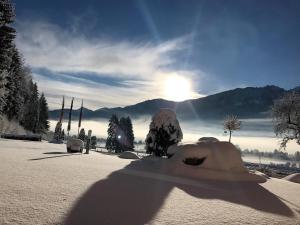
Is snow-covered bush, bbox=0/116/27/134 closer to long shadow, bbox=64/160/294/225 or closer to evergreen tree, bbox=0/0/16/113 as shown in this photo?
evergreen tree, bbox=0/0/16/113

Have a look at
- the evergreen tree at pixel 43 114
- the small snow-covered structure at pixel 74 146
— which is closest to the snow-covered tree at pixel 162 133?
the small snow-covered structure at pixel 74 146

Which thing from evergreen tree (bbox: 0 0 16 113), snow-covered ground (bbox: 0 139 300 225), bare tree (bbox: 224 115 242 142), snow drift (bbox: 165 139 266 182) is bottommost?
snow-covered ground (bbox: 0 139 300 225)

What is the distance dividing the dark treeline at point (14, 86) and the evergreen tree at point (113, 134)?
20.0 metres

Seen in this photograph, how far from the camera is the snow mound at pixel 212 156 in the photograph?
20.2 m

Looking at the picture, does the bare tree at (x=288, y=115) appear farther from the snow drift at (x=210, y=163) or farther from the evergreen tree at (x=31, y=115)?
the evergreen tree at (x=31, y=115)

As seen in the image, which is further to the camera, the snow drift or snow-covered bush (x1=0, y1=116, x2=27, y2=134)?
snow-covered bush (x1=0, y1=116, x2=27, y2=134)

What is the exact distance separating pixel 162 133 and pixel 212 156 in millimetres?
14526

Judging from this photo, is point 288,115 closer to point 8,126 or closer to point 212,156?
point 212,156

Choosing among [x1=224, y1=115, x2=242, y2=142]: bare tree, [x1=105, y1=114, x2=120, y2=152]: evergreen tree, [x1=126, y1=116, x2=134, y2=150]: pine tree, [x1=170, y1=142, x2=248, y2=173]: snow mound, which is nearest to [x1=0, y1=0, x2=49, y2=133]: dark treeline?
[x1=105, y1=114, x2=120, y2=152]: evergreen tree

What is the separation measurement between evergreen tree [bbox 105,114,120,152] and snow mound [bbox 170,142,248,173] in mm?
73529

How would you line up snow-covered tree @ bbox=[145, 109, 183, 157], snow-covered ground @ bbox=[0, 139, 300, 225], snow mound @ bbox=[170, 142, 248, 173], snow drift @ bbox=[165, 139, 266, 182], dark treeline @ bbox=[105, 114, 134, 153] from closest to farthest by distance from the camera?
snow-covered ground @ bbox=[0, 139, 300, 225], snow drift @ bbox=[165, 139, 266, 182], snow mound @ bbox=[170, 142, 248, 173], snow-covered tree @ bbox=[145, 109, 183, 157], dark treeline @ bbox=[105, 114, 134, 153]

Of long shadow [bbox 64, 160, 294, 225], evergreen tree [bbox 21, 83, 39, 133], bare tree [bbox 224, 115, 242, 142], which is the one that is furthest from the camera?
evergreen tree [bbox 21, 83, 39, 133]

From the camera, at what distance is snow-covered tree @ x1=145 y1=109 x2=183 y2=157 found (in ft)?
114

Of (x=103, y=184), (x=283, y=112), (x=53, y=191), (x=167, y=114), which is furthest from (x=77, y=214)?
(x=283, y=112)
